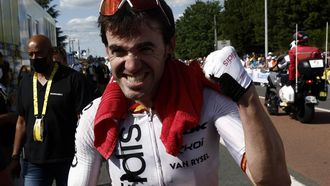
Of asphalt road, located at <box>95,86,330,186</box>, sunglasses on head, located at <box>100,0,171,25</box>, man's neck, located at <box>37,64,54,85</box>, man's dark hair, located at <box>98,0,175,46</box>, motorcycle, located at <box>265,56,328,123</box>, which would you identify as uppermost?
sunglasses on head, located at <box>100,0,171,25</box>

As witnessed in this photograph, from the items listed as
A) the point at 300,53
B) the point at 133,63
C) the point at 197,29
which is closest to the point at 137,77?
the point at 133,63

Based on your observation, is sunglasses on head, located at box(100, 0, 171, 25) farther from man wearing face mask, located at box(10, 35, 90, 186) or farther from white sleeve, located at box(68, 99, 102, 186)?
man wearing face mask, located at box(10, 35, 90, 186)

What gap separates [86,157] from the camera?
192cm

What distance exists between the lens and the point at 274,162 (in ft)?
5.45

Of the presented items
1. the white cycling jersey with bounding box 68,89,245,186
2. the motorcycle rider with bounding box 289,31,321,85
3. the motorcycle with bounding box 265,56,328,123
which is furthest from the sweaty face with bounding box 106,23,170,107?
the motorcycle rider with bounding box 289,31,321,85

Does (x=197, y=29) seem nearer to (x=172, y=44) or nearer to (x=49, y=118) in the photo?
(x=49, y=118)

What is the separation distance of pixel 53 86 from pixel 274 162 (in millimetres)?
2642

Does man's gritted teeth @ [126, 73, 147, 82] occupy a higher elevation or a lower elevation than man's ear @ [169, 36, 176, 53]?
lower

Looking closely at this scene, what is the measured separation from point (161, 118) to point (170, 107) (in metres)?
0.07

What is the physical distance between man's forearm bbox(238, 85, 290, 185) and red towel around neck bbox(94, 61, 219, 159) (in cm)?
21

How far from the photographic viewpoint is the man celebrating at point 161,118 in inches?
65.4

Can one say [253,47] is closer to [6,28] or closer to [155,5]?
[6,28]

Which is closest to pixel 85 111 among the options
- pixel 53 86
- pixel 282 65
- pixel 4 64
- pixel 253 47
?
pixel 53 86

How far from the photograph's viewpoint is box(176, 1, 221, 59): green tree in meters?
100
